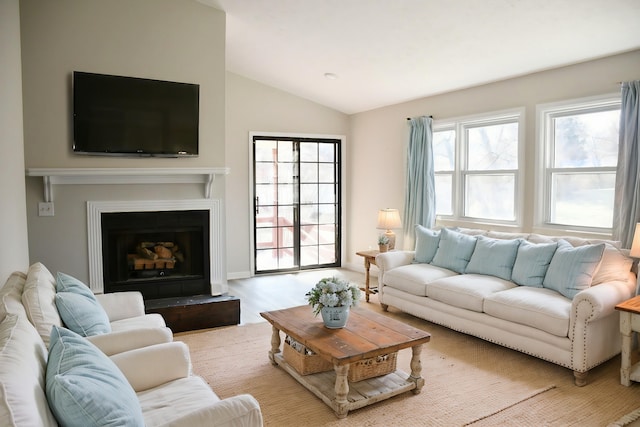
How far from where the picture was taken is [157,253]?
194 inches

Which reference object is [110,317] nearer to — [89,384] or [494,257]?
[89,384]

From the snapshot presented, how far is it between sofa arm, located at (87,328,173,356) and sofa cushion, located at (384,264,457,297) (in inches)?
101

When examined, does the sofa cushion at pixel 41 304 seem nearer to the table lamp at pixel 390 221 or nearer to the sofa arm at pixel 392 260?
the sofa arm at pixel 392 260

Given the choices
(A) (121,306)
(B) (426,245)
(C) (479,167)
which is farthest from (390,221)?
(A) (121,306)

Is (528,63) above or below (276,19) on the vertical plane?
below

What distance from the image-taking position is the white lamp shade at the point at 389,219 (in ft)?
19.4

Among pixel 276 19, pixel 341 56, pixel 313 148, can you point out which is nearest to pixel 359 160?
pixel 313 148

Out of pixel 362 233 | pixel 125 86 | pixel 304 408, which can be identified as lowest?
pixel 304 408

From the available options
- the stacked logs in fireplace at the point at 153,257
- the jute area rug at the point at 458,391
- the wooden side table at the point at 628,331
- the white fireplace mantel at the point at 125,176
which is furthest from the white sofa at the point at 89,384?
the wooden side table at the point at 628,331

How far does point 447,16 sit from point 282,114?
11.0 ft

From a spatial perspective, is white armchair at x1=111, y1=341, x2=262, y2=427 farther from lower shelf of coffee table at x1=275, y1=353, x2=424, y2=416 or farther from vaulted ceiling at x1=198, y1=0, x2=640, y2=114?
vaulted ceiling at x1=198, y1=0, x2=640, y2=114

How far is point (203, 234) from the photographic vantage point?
495 cm

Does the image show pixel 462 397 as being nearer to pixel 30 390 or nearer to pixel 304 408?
pixel 304 408

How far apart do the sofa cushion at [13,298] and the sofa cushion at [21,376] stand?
0.69ft
